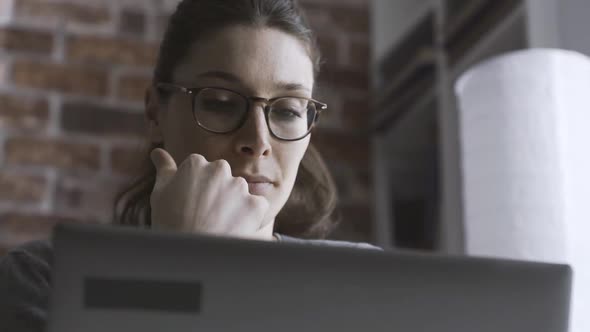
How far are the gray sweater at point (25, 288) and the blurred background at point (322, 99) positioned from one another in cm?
82

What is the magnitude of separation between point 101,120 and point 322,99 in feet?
1.85

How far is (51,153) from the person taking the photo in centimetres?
195

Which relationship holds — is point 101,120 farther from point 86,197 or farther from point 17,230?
point 17,230

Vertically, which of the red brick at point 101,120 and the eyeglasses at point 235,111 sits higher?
the red brick at point 101,120

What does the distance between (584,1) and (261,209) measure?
0.82m

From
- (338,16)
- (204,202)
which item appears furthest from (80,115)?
(204,202)

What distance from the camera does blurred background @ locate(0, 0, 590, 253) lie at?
1887 mm

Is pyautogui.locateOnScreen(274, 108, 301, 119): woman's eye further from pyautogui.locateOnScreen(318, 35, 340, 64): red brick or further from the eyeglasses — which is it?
pyautogui.locateOnScreen(318, 35, 340, 64): red brick

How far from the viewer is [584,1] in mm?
1361

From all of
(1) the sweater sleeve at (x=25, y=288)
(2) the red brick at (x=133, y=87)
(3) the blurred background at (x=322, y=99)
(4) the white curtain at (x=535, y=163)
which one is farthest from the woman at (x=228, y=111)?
(2) the red brick at (x=133, y=87)

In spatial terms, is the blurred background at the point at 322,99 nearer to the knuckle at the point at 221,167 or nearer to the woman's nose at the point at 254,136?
the woman's nose at the point at 254,136

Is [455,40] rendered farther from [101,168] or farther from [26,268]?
[26,268]

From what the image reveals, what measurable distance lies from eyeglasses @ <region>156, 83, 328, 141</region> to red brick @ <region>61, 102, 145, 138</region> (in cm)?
96

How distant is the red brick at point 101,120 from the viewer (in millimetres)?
1982
